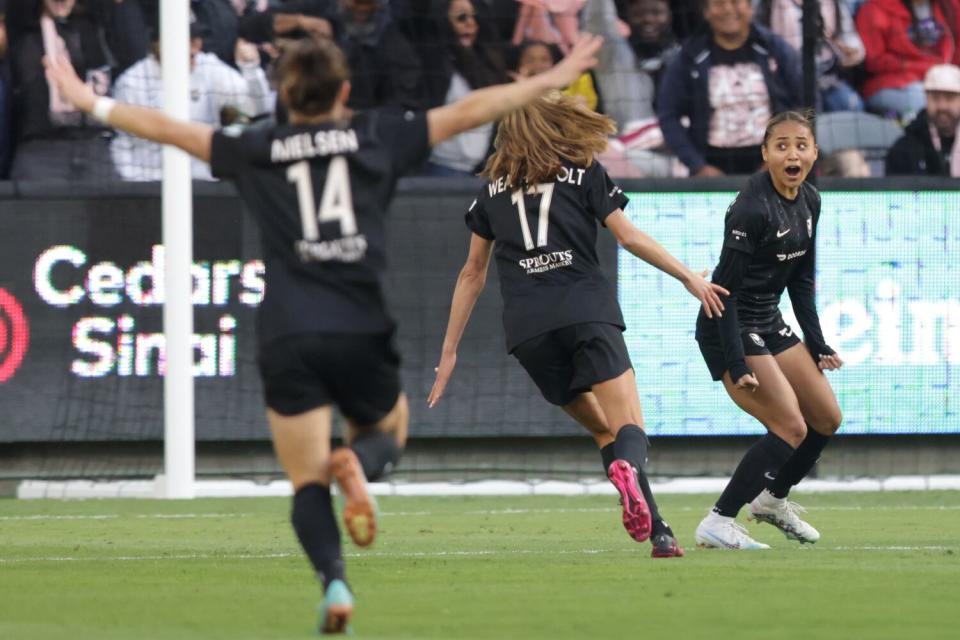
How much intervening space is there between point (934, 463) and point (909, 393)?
645 millimetres

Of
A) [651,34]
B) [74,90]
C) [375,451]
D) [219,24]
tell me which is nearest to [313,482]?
[375,451]

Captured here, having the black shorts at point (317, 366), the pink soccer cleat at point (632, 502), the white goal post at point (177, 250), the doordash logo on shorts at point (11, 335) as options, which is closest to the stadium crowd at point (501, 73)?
the white goal post at point (177, 250)

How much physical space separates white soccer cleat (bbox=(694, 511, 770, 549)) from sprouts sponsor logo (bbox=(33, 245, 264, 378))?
545cm

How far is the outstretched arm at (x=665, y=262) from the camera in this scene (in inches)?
299

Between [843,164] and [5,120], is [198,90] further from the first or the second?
[843,164]

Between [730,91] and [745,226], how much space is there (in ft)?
19.4

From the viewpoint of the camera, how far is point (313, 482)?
18.5 ft

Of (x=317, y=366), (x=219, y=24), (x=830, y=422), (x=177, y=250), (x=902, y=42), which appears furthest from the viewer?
(x=902, y=42)

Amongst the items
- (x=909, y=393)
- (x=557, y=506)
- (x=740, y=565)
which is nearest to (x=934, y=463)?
(x=909, y=393)

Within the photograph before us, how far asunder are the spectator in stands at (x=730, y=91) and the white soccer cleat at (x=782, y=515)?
561cm

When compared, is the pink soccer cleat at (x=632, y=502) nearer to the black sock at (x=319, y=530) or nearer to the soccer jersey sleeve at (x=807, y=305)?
the soccer jersey sleeve at (x=807, y=305)

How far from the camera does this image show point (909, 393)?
1353 cm

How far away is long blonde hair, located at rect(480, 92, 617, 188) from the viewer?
7.93 meters

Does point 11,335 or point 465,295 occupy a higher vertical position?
point 465,295
